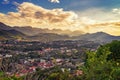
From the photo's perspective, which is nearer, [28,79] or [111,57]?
[28,79]

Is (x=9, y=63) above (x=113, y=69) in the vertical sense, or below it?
above

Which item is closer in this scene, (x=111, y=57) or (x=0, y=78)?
(x=0, y=78)

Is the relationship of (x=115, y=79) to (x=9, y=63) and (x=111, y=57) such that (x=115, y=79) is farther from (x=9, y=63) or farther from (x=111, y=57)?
(x=9, y=63)

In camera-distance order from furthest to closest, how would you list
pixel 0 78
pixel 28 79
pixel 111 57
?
pixel 111 57, pixel 0 78, pixel 28 79

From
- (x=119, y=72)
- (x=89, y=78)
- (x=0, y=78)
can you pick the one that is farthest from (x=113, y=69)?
(x=0, y=78)

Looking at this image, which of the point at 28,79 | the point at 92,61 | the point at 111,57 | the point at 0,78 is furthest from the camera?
the point at 111,57

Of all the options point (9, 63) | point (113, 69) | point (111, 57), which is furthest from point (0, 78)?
point (111, 57)

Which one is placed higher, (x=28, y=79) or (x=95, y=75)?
(x=28, y=79)

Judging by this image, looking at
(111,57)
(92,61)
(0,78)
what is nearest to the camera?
(0,78)

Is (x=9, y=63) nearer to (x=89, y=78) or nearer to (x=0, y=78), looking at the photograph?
(x=0, y=78)

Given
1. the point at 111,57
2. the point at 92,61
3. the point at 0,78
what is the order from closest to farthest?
the point at 0,78 → the point at 92,61 → the point at 111,57
